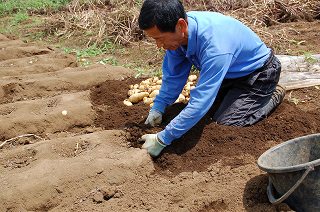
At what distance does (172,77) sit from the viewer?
11.4ft

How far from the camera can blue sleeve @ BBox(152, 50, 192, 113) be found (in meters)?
3.40

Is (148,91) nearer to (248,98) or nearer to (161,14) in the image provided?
(248,98)

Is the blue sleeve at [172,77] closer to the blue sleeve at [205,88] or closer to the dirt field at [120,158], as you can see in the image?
the dirt field at [120,158]

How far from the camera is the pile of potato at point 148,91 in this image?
4.11 m

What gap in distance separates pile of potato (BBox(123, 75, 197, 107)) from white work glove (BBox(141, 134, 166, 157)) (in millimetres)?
832

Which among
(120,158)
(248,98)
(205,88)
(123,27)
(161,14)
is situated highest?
(161,14)

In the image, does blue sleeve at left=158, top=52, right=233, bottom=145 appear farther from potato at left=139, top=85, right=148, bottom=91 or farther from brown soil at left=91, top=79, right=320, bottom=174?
potato at left=139, top=85, right=148, bottom=91

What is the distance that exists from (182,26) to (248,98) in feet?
2.88

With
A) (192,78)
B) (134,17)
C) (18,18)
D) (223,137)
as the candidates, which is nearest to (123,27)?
(134,17)

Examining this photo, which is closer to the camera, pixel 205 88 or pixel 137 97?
pixel 205 88

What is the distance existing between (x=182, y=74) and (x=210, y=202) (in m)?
1.14

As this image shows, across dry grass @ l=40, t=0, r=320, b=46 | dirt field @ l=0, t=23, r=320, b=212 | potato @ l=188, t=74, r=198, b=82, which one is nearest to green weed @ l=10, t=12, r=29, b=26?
dry grass @ l=40, t=0, r=320, b=46

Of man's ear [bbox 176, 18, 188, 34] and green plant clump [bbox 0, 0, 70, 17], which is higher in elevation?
man's ear [bbox 176, 18, 188, 34]

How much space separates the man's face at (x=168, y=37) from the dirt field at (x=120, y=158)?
72 cm
